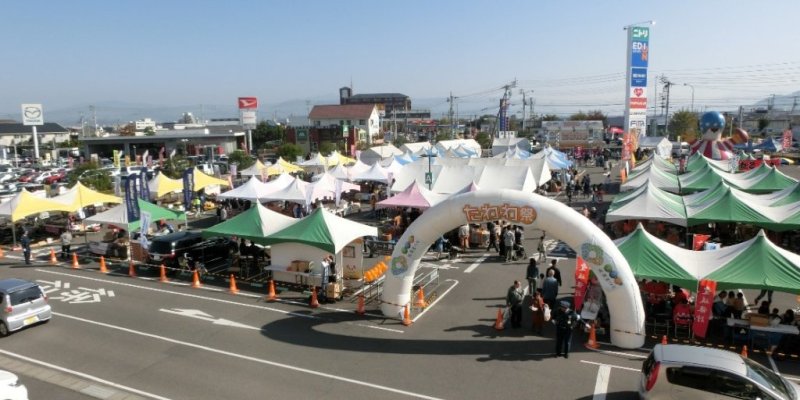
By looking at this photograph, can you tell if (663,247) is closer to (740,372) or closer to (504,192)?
(504,192)

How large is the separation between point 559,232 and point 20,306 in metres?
12.5

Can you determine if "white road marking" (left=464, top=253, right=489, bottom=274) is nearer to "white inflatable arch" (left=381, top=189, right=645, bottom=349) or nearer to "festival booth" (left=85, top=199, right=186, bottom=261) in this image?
"white inflatable arch" (left=381, top=189, right=645, bottom=349)

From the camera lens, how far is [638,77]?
153ft

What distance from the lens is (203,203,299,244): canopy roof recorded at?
1597 cm

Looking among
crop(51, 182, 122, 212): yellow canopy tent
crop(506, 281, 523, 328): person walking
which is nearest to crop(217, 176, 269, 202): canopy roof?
crop(51, 182, 122, 212): yellow canopy tent

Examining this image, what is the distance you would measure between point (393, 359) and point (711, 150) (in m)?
31.6

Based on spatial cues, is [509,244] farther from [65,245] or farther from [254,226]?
[65,245]

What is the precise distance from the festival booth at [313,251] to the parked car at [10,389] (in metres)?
7.53

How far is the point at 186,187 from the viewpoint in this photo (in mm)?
23844

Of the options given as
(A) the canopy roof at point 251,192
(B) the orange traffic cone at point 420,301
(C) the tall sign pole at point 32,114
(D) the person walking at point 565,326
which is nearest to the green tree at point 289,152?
(A) the canopy roof at point 251,192

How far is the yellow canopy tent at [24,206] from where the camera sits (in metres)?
21.0

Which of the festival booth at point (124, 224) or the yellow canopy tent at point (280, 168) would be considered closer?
the festival booth at point (124, 224)

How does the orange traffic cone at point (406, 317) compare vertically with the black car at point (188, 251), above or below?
below

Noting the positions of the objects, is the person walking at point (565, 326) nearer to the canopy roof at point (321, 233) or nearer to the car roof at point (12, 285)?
the canopy roof at point (321, 233)
